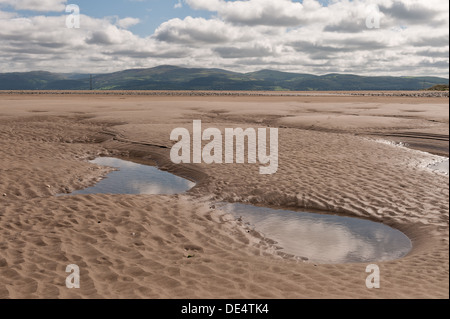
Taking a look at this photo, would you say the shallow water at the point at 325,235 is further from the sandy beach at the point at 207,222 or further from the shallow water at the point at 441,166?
the shallow water at the point at 441,166

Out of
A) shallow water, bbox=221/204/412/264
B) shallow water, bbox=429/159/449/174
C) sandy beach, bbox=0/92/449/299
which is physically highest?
shallow water, bbox=429/159/449/174

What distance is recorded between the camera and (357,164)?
14.8 m

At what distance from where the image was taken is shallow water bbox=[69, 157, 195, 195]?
1323 cm

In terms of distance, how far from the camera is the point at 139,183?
1418cm

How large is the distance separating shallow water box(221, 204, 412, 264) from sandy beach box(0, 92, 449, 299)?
38 centimetres

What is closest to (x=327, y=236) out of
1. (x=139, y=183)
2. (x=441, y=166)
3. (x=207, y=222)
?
(x=207, y=222)

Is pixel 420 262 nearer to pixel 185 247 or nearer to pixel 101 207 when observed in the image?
pixel 185 247

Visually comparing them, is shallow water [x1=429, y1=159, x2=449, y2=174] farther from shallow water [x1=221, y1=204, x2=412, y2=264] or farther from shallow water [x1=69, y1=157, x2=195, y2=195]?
shallow water [x1=69, y1=157, x2=195, y2=195]

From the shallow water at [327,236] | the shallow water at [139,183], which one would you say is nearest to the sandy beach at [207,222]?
the shallow water at [327,236]

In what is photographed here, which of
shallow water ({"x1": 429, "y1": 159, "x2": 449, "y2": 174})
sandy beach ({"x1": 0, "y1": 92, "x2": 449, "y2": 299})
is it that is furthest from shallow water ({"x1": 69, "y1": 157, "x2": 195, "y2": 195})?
shallow water ({"x1": 429, "y1": 159, "x2": 449, "y2": 174})

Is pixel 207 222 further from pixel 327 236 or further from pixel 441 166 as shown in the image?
pixel 441 166

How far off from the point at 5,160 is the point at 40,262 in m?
10.6

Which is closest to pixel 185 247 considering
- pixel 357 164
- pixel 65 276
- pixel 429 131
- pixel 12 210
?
pixel 65 276

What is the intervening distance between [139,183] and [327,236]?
25.0 feet
